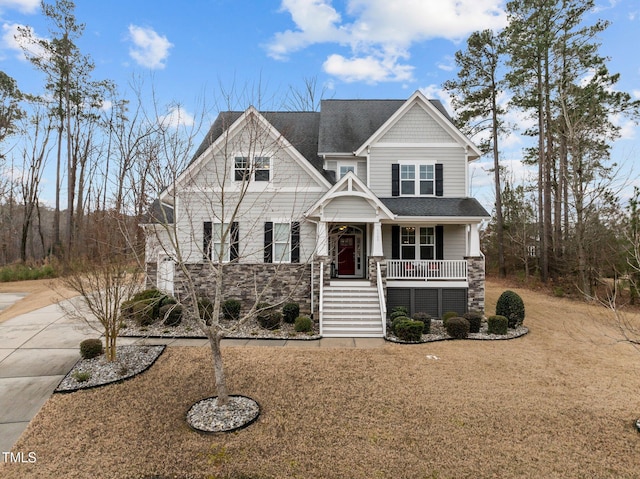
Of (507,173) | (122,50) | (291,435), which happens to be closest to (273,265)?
(291,435)

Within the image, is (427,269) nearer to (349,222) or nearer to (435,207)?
(435,207)

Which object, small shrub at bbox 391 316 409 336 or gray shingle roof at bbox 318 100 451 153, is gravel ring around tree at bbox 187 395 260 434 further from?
gray shingle roof at bbox 318 100 451 153

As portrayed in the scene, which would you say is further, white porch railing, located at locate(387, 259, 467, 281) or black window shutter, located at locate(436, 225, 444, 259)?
black window shutter, located at locate(436, 225, 444, 259)

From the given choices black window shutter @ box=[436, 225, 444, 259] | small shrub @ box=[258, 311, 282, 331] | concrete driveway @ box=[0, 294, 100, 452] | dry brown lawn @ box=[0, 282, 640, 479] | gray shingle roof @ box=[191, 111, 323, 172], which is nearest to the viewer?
dry brown lawn @ box=[0, 282, 640, 479]

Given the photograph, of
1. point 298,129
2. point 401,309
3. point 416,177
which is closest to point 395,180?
point 416,177

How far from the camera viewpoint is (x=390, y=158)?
13.9 m

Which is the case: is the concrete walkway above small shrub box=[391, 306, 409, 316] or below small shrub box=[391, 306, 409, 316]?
Result: below

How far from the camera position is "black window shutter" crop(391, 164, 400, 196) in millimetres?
13883

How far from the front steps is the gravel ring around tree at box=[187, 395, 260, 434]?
451 cm

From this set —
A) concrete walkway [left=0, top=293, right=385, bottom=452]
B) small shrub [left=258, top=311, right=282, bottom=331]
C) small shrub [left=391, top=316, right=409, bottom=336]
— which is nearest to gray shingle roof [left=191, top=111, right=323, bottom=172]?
small shrub [left=258, top=311, right=282, bottom=331]

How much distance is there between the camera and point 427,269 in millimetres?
12672

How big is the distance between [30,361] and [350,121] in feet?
46.3

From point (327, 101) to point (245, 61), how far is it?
9.98 metres

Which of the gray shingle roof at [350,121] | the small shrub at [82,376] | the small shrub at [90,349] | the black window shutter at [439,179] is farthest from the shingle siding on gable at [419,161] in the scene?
the small shrub at [82,376]
